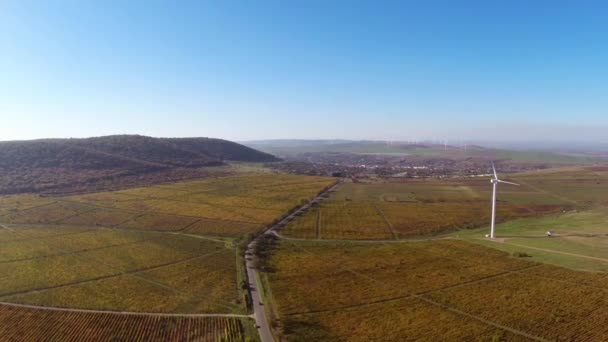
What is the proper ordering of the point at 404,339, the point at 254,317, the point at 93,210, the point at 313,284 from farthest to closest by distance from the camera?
the point at 93,210
the point at 313,284
the point at 254,317
the point at 404,339

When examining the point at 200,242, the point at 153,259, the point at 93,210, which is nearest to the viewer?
the point at 153,259

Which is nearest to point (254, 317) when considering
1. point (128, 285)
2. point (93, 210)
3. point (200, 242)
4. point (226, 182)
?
point (128, 285)

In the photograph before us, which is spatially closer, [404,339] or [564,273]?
[404,339]

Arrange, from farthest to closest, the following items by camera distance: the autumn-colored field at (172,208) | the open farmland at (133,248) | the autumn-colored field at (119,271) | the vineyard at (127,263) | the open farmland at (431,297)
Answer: the autumn-colored field at (172,208)
the open farmland at (133,248)
the autumn-colored field at (119,271)
the vineyard at (127,263)
the open farmland at (431,297)

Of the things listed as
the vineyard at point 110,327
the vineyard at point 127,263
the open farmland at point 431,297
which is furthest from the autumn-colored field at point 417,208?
the vineyard at point 110,327

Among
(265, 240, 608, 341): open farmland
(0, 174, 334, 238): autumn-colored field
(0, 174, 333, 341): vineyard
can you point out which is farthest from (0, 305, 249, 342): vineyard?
(0, 174, 334, 238): autumn-colored field

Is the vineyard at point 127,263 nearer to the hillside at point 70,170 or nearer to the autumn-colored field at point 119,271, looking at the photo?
the autumn-colored field at point 119,271

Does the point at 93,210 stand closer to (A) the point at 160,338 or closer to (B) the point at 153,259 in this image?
(B) the point at 153,259
